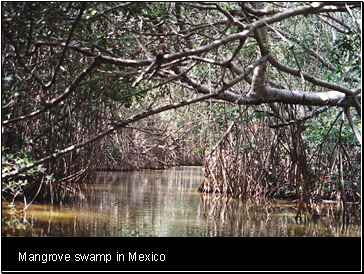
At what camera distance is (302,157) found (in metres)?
7.16

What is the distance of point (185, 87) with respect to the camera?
7852 millimetres

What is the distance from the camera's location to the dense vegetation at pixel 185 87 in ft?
15.3

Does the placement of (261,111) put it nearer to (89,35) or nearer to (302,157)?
(302,157)

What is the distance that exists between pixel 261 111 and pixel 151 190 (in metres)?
3.54

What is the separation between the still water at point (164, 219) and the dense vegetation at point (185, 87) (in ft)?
1.49

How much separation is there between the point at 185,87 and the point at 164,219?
92.0 inches

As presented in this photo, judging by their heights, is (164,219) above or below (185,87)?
below

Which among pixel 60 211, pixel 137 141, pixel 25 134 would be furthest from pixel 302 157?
pixel 137 141
